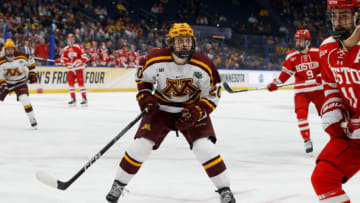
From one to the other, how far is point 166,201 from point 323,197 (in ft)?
4.20

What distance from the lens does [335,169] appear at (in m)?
2.09

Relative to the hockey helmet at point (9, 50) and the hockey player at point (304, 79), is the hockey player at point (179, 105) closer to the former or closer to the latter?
the hockey player at point (304, 79)

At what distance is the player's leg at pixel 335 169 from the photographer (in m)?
2.06

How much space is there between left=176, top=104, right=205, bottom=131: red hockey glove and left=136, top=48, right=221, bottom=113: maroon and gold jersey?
83mm

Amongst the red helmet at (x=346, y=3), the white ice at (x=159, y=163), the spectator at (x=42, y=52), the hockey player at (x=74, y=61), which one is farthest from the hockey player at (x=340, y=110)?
the spectator at (x=42, y=52)

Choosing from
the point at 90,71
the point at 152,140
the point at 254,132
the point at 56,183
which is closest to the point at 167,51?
the point at 152,140

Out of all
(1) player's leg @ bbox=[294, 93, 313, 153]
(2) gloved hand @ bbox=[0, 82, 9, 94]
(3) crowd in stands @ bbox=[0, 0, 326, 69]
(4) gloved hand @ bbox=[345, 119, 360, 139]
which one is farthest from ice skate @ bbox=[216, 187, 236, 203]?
(3) crowd in stands @ bbox=[0, 0, 326, 69]

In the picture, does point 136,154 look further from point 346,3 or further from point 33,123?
point 33,123

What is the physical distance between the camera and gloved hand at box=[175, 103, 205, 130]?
2881 millimetres

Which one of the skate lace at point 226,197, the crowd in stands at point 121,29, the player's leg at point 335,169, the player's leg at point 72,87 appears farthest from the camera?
the crowd in stands at point 121,29

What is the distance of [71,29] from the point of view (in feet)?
51.4

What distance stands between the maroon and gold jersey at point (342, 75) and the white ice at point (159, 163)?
1.08 meters

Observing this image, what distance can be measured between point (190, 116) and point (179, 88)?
221mm

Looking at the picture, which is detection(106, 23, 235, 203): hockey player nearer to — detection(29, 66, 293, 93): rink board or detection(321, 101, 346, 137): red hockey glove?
detection(321, 101, 346, 137): red hockey glove
